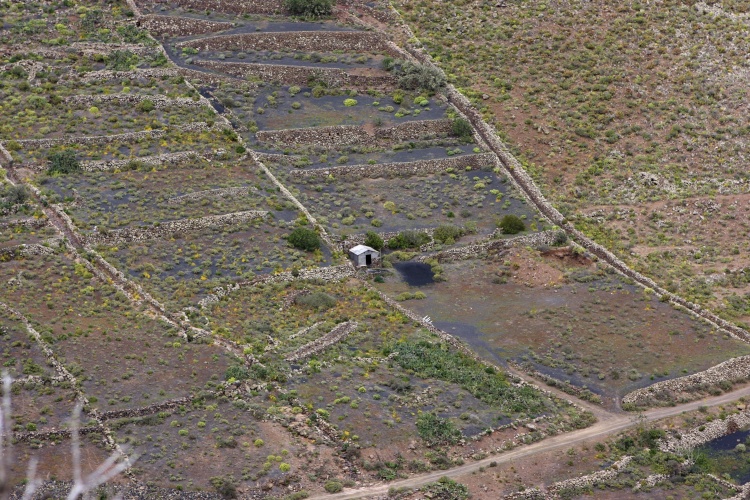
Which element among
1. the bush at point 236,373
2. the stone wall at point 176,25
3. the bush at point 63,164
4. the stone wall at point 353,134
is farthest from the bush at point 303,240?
the stone wall at point 176,25

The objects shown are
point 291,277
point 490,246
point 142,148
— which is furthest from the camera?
point 142,148

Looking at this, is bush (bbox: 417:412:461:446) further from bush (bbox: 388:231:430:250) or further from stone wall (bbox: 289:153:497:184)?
stone wall (bbox: 289:153:497:184)

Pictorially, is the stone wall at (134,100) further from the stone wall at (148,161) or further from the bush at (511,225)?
the bush at (511,225)

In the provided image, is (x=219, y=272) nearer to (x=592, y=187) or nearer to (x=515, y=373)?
(x=515, y=373)

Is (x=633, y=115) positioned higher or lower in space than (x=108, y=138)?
higher

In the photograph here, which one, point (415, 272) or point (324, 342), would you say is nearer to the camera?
point (324, 342)

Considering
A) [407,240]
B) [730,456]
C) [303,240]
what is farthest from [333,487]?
[407,240]

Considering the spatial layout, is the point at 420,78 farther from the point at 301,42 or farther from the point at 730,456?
the point at 730,456
